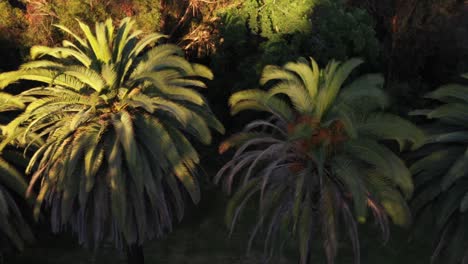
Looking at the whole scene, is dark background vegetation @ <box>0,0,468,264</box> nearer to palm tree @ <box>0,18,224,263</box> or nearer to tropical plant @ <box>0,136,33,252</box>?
tropical plant @ <box>0,136,33,252</box>

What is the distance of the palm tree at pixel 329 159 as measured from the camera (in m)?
17.6

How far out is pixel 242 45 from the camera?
3119cm

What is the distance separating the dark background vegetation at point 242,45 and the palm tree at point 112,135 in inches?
235

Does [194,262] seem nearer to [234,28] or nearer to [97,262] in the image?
[97,262]

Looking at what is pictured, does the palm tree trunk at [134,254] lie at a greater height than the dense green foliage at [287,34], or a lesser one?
lesser

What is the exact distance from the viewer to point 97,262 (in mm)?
25031

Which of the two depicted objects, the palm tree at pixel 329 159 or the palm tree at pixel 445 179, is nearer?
the palm tree at pixel 329 159

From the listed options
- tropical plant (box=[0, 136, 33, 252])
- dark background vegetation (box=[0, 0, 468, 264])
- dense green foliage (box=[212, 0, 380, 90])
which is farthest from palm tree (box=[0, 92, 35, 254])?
dense green foliage (box=[212, 0, 380, 90])

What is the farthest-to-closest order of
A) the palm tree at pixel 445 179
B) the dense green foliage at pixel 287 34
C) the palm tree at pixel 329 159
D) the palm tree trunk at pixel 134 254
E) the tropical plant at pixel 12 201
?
the dense green foliage at pixel 287 34
the palm tree trunk at pixel 134 254
the tropical plant at pixel 12 201
the palm tree at pixel 445 179
the palm tree at pixel 329 159

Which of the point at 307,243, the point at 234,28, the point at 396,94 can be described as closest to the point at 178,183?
the point at 307,243

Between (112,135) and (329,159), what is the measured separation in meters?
7.03

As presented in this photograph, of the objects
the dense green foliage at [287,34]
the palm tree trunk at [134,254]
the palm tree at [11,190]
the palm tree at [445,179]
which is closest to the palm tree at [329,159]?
the palm tree at [445,179]

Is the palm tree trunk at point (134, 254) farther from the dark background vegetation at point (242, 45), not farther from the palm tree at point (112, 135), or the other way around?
the dark background vegetation at point (242, 45)

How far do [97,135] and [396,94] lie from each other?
67.0 ft
